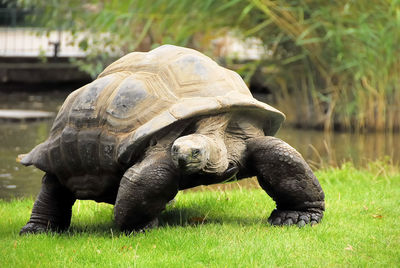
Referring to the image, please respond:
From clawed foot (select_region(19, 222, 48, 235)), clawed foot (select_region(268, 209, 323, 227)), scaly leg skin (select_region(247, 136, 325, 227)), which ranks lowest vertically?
clawed foot (select_region(19, 222, 48, 235))

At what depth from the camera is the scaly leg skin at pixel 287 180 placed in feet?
12.9

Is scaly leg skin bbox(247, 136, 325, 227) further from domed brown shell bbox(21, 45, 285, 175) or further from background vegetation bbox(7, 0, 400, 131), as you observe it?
background vegetation bbox(7, 0, 400, 131)

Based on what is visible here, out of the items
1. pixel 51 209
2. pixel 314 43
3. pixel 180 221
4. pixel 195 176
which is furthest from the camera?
pixel 314 43

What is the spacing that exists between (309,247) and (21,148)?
5.36m

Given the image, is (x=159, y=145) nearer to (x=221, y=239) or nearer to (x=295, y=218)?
(x=221, y=239)

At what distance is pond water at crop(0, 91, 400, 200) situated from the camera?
6.30 m

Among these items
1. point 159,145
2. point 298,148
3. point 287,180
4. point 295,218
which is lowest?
point 298,148

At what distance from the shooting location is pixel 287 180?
398 centimetres

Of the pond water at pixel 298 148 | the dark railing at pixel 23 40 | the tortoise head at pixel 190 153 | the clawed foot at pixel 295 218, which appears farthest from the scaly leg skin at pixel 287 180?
the dark railing at pixel 23 40

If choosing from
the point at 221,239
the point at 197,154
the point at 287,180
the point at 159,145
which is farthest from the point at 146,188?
the point at 287,180

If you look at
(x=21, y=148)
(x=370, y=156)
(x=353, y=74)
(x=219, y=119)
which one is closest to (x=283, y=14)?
(x=353, y=74)

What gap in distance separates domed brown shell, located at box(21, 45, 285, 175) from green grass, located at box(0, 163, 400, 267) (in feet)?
1.62

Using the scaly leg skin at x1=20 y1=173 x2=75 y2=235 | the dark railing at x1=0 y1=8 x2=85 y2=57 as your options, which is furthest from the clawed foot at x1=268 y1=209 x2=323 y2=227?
the dark railing at x1=0 y1=8 x2=85 y2=57

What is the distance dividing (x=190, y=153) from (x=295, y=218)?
0.92 m
